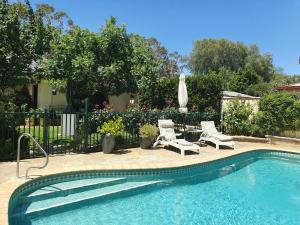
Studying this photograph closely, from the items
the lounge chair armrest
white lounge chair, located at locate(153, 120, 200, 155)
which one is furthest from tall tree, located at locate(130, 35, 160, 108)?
the lounge chair armrest

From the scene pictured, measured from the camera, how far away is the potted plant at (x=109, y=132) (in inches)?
493

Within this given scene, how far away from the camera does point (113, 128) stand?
41.2 feet

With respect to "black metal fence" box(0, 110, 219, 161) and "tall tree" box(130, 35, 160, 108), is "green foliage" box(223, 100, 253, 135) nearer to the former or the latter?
"black metal fence" box(0, 110, 219, 161)

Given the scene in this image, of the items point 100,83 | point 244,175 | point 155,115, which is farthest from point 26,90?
point 244,175

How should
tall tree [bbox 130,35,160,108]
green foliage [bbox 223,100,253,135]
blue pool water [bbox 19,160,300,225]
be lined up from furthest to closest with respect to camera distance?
tall tree [bbox 130,35,160,108] → green foliage [bbox 223,100,253,135] → blue pool water [bbox 19,160,300,225]

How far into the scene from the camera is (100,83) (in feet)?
65.0

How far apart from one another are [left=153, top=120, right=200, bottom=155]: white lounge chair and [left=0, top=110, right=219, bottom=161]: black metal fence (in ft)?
2.90

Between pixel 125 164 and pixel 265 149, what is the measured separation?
26.2 ft

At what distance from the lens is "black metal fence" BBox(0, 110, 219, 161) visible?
10.6m

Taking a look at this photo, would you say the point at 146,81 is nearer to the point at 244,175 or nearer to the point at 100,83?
the point at 100,83

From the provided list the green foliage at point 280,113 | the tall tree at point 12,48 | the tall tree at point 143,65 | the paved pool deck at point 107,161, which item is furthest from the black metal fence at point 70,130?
the tall tree at point 12,48

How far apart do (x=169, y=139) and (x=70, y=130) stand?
4.35 meters

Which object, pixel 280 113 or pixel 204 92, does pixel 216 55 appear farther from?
pixel 280 113

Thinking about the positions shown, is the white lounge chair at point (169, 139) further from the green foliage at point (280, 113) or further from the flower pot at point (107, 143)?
the green foliage at point (280, 113)
